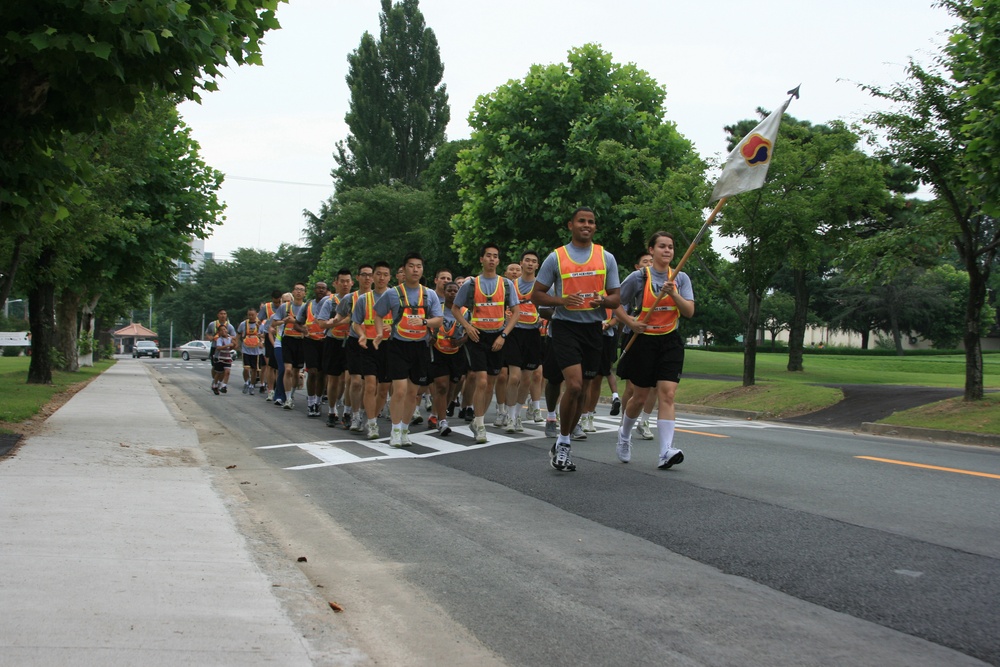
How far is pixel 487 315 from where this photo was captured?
12.0m

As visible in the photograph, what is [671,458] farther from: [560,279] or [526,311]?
[526,311]

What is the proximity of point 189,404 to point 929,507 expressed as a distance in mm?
16169

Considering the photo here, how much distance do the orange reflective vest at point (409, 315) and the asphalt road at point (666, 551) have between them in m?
1.48

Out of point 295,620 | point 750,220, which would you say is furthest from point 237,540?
point 750,220

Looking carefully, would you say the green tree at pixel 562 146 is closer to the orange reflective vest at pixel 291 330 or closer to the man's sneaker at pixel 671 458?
the orange reflective vest at pixel 291 330

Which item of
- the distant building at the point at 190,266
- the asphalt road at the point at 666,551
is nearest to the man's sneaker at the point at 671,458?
the asphalt road at the point at 666,551

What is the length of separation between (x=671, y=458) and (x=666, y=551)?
9.00 feet

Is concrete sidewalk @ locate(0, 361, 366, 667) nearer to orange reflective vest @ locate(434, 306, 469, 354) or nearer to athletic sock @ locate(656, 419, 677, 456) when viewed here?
athletic sock @ locate(656, 419, 677, 456)

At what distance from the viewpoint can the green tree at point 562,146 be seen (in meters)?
33.4

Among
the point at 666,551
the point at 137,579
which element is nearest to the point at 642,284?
the point at 666,551

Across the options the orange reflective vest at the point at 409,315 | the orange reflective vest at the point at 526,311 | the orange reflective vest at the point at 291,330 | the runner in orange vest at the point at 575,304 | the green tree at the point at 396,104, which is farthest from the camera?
the green tree at the point at 396,104

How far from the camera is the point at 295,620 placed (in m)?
4.16

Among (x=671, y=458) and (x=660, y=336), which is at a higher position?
(x=660, y=336)

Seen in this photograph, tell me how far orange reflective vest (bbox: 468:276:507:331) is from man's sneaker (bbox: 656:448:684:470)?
13.1 feet
